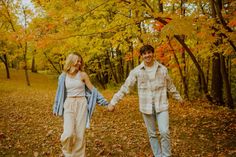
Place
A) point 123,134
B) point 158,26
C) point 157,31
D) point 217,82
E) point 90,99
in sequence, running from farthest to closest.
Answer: point 217,82 < point 157,31 < point 158,26 < point 123,134 < point 90,99

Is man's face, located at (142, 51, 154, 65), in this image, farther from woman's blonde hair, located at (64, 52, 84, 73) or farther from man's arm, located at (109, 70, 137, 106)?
woman's blonde hair, located at (64, 52, 84, 73)

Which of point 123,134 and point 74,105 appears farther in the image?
point 123,134

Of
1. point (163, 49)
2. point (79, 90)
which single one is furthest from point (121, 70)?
point (79, 90)

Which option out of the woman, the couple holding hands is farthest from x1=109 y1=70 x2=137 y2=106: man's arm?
the woman

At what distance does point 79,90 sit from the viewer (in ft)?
20.2

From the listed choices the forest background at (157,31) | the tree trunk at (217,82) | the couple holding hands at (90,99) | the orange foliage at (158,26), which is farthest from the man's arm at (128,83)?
the tree trunk at (217,82)

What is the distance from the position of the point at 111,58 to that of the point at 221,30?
75.2 ft

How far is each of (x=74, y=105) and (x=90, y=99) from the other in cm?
33

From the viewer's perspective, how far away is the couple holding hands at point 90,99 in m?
5.97

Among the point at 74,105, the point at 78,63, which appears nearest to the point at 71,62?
the point at 78,63

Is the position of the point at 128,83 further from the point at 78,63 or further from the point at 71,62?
the point at 71,62

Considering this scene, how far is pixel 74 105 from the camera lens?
611 centimetres

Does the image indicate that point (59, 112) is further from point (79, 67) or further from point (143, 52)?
point (143, 52)

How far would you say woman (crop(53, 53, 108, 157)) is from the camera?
6059 millimetres
